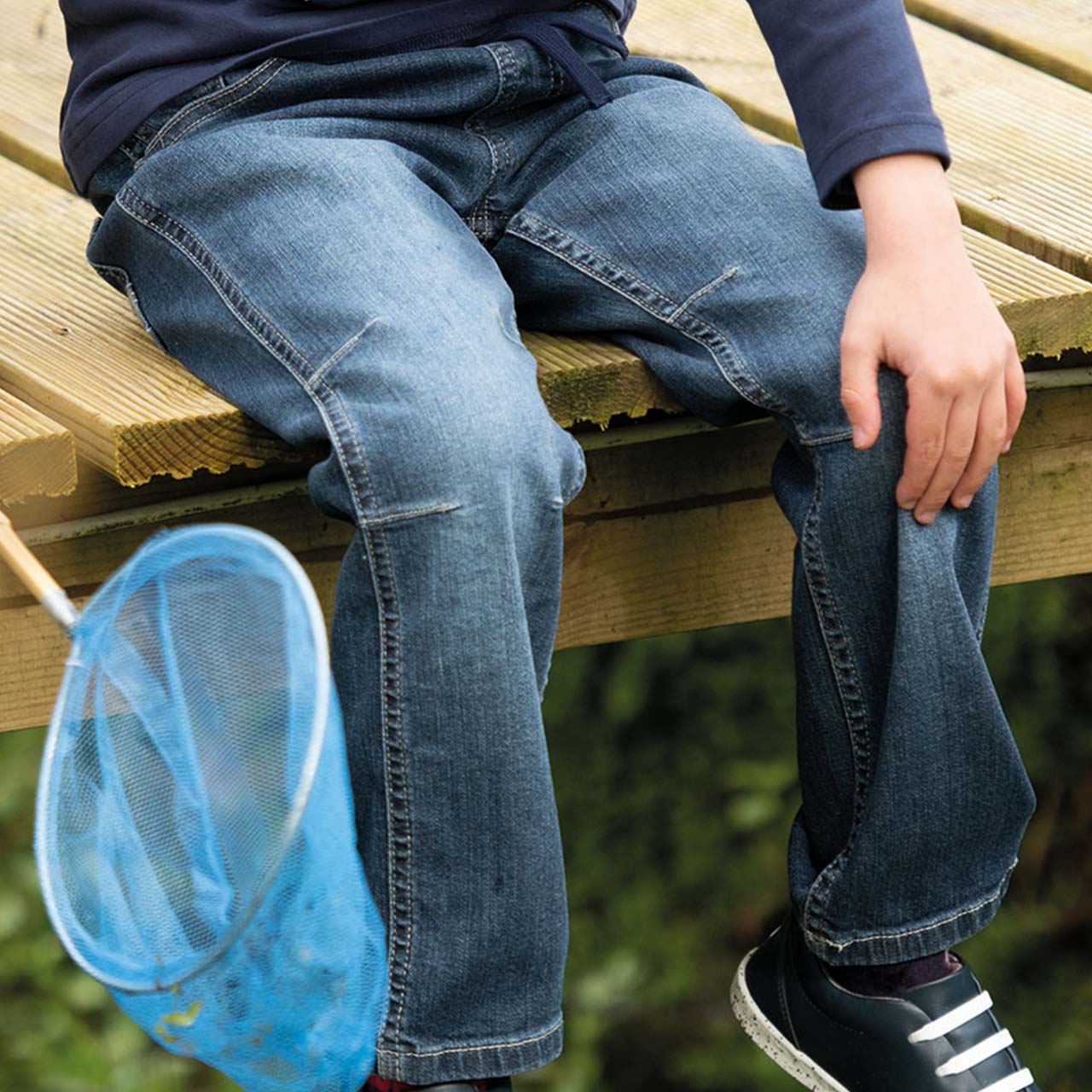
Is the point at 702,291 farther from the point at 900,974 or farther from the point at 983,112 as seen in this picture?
the point at 983,112

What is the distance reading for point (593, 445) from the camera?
4.91 feet

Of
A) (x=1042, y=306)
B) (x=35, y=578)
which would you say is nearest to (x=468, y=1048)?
(x=35, y=578)

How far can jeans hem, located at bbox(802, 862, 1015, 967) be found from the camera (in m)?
1.38

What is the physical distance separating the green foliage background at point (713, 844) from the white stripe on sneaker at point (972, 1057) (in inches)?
55.4

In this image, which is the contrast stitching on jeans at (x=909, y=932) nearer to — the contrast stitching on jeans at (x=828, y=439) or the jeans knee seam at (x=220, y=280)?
the contrast stitching on jeans at (x=828, y=439)

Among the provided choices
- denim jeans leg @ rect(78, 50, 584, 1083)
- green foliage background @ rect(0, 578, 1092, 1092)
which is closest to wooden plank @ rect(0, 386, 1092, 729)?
denim jeans leg @ rect(78, 50, 584, 1083)

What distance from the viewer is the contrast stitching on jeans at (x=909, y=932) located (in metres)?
1.38

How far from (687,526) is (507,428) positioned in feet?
1.37

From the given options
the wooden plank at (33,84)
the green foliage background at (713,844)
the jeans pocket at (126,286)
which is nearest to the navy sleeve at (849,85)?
the jeans pocket at (126,286)

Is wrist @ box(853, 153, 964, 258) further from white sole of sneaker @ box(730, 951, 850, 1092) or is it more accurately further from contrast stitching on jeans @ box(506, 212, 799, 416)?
white sole of sneaker @ box(730, 951, 850, 1092)

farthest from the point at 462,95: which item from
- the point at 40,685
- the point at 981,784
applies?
the point at 981,784

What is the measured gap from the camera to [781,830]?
9.72 ft

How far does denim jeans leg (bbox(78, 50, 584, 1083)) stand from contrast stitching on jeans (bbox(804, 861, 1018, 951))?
253 mm

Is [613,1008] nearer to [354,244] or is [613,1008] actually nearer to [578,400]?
[578,400]
